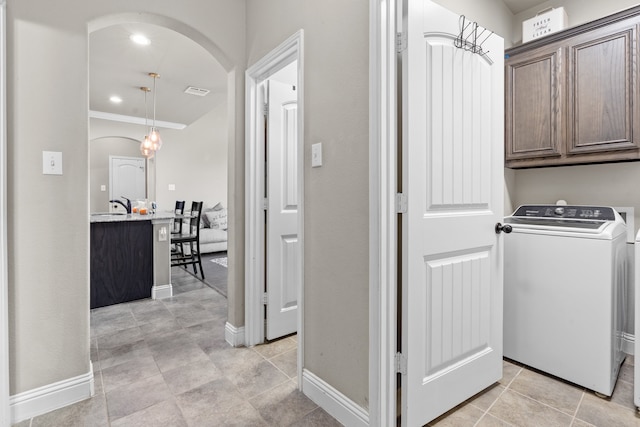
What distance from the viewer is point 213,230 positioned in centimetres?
657

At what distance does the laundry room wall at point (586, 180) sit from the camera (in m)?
2.23

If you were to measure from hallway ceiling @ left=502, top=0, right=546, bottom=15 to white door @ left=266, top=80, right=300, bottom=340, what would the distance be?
1.84m

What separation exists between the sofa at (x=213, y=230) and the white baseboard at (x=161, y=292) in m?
2.57

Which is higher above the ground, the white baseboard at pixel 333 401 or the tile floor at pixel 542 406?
the white baseboard at pixel 333 401

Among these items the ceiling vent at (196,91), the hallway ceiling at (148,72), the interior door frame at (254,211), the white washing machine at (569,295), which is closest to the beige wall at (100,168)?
the hallway ceiling at (148,72)

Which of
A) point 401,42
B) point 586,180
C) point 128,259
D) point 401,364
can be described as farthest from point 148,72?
point 586,180

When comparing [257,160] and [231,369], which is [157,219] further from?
[231,369]

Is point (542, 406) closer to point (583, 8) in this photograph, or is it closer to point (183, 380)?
point (183, 380)

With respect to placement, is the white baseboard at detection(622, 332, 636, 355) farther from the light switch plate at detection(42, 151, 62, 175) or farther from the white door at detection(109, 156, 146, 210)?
the white door at detection(109, 156, 146, 210)

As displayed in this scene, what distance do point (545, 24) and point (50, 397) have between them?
12.6 feet

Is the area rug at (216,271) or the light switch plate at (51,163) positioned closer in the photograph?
the light switch plate at (51,163)

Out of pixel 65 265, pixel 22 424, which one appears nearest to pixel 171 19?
pixel 65 265

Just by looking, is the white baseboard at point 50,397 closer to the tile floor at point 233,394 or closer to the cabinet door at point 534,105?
the tile floor at point 233,394

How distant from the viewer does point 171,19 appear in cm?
210
